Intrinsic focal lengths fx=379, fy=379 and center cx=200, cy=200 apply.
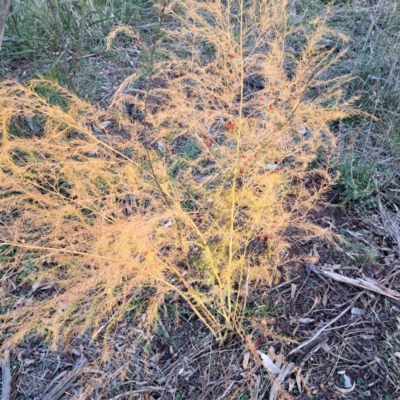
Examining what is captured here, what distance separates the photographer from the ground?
1.56 metres

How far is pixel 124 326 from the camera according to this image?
1797 millimetres

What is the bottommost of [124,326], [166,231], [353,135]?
[124,326]

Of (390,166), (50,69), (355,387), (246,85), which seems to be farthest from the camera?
(246,85)

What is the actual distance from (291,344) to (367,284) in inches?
18.3

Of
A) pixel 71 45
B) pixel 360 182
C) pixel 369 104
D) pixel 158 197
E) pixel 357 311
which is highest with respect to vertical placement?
pixel 71 45

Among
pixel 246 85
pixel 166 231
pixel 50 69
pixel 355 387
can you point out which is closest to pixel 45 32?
pixel 50 69

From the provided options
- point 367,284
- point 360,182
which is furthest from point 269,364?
point 360,182

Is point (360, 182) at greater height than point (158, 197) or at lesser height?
lesser

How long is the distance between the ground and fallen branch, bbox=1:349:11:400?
0.02 meters

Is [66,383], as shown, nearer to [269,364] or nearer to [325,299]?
[269,364]

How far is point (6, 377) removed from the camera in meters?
1.69

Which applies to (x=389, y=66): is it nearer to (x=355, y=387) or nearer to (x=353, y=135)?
(x=353, y=135)

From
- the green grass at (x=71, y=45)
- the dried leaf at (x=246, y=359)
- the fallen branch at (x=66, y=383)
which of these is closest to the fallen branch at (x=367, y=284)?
the dried leaf at (x=246, y=359)

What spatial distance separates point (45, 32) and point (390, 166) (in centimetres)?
275
